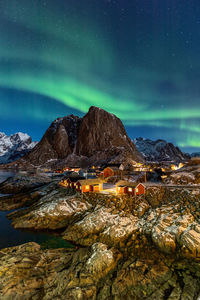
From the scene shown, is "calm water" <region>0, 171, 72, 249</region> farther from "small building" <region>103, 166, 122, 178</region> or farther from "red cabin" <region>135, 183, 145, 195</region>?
"small building" <region>103, 166, 122, 178</region>

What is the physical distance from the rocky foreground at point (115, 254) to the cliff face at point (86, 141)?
111m

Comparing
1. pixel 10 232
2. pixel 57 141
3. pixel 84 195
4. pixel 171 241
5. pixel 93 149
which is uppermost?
pixel 57 141

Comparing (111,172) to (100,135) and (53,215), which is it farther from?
(100,135)

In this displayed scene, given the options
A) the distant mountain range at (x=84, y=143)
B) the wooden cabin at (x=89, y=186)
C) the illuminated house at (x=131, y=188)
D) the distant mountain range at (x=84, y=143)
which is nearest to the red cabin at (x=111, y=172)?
the wooden cabin at (x=89, y=186)

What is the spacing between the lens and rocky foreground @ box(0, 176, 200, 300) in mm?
12492

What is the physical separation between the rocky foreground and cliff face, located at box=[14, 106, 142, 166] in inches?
4378

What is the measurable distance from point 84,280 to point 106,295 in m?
2.24

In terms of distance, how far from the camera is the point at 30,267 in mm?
15086

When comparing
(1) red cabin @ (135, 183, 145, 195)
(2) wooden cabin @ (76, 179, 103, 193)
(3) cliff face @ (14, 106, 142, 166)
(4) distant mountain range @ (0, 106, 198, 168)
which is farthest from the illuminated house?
(3) cliff face @ (14, 106, 142, 166)

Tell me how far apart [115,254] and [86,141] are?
146m

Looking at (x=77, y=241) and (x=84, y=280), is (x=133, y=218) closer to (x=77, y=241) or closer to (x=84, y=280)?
(x=77, y=241)

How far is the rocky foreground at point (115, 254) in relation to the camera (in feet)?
41.0

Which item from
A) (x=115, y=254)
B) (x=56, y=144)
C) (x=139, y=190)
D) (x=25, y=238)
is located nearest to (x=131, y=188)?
(x=139, y=190)

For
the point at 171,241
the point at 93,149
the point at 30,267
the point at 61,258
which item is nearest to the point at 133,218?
the point at 171,241
